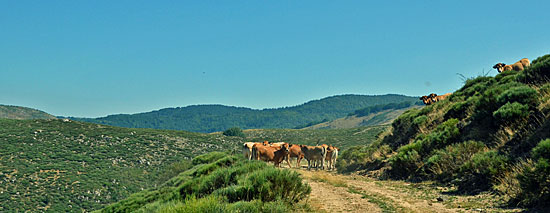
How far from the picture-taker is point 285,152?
962 inches

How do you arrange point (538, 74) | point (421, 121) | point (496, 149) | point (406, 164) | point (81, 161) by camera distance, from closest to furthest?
1. point (496, 149)
2. point (538, 74)
3. point (406, 164)
4. point (421, 121)
5. point (81, 161)

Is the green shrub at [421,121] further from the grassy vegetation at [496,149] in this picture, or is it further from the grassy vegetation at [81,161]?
the grassy vegetation at [81,161]

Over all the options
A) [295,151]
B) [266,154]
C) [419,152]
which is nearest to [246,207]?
[419,152]

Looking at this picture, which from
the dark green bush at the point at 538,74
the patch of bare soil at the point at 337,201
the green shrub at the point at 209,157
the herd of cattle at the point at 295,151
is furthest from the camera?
the green shrub at the point at 209,157

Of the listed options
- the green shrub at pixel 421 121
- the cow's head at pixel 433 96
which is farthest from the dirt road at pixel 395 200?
the cow's head at pixel 433 96

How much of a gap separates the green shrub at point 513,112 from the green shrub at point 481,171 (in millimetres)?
1968

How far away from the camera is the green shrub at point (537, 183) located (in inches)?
341

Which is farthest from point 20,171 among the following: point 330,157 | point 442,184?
point 442,184

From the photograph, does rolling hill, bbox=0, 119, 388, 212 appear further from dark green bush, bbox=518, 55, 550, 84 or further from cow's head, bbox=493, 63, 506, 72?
dark green bush, bbox=518, 55, 550, 84

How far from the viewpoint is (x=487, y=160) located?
12.6m

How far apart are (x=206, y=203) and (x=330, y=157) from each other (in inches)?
925

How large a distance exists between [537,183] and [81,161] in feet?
220

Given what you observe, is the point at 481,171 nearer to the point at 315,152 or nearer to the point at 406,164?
the point at 406,164

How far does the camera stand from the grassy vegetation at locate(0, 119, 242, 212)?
4941 centimetres
